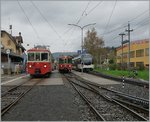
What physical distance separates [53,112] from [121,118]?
2.43m

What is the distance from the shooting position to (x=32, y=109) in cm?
1319

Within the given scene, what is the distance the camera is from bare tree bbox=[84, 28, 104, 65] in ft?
→ 268

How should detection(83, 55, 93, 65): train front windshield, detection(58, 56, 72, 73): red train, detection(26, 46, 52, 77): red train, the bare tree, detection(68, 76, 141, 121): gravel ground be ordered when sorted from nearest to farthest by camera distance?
detection(68, 76, 141, 121): gravel ground
detection(26, 46, 52, 77): red train
detection(58, 56, 72, 73): red train
detection(83, 55, 93, 65): train front windshield
the bare tree

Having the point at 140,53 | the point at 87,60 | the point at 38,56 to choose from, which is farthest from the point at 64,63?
the point at 140,53

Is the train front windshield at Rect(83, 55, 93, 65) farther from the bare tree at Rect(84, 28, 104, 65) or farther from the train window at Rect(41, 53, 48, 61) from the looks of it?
the train window at Rect(41, 53, 48, 61)

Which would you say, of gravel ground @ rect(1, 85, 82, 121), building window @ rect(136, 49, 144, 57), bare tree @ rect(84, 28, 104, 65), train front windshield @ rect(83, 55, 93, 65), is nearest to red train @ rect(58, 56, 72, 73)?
train front windshield @ rect(83, 55, 93, 65)

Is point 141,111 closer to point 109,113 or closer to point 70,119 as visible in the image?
point 109,113

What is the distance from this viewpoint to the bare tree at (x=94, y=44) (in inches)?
3220

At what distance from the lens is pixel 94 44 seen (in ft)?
278

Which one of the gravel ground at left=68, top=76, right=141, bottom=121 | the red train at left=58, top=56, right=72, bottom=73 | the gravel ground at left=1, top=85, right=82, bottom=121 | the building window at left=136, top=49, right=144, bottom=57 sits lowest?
the gravel ground at left=68, top=76, right=141, bottom=121

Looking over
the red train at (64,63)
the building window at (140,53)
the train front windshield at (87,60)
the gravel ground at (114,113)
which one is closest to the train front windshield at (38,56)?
the red train at (64,63)

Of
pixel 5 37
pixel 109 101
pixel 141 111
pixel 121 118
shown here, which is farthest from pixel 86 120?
pixel 5 37

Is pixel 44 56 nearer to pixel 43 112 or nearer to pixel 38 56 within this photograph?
Result: pixel 38 56

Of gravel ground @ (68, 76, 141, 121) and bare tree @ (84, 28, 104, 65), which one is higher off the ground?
bare tree @ (84, 28, 104, 65)
